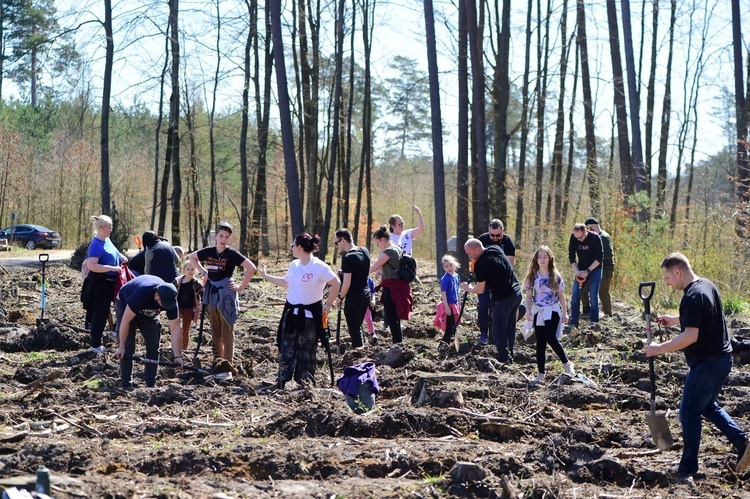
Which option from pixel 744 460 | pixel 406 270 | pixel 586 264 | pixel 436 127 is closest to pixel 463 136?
pixel 436 127

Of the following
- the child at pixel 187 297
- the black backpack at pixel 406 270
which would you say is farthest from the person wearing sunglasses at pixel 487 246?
the child at pixel 187 297

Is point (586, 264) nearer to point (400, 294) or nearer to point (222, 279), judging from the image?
point (400, 294)

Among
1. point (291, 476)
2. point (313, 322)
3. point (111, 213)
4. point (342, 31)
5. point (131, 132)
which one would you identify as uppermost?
point (342, 31)

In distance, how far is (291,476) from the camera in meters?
6.32

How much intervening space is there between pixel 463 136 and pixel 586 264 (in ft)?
33.5

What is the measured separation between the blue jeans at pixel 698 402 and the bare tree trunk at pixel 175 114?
890 inches

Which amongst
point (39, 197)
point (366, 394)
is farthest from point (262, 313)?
point (39, 197)

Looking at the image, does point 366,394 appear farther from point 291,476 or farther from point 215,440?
point 291,476

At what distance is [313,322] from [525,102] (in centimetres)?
2147

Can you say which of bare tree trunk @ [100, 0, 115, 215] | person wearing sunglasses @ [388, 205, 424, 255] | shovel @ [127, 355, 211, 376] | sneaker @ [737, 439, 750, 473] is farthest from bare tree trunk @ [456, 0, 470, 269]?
sneaker @ [737, 439, 750, 473]

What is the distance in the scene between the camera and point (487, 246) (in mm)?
13297

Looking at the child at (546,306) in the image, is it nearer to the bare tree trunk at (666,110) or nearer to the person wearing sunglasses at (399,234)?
the person wearing sunglasses at (399,234)

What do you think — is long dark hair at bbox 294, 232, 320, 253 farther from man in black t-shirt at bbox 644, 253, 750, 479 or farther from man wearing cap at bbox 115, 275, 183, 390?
man in black t-shirt at bbox 644, 253, 750, 479

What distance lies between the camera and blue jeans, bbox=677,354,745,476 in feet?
21.9
